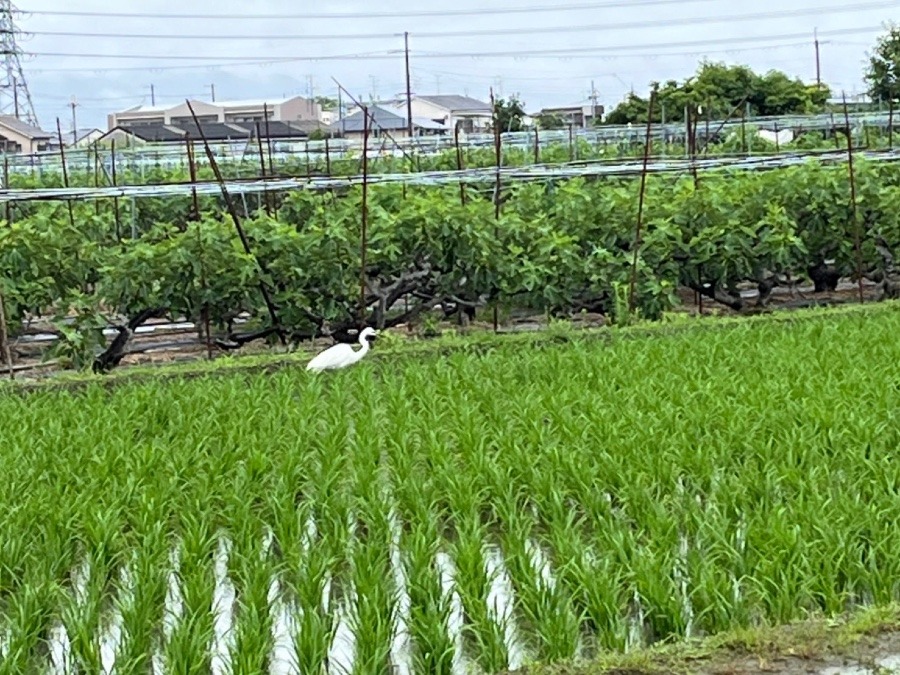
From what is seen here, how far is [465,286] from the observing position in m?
9.59

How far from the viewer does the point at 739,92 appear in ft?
106

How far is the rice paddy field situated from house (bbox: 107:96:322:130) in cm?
4614

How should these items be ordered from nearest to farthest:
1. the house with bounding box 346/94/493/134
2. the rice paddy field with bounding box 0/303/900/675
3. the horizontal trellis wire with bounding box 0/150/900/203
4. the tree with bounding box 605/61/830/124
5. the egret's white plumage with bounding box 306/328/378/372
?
the rice paddy field with bounding box 0/303/900/675 → the egret's white plumage with bounding box 306/328/378/372 → the horizontal trellis wire with bounding box 0/150/900/203 → the tree with bounding box 605/61/830/124 → the house with bounding box 346/94/493/134

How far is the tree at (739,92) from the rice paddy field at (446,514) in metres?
25.7

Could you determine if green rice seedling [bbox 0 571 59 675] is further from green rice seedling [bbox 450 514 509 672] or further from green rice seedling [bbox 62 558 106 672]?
green rice seedling [bbox 450 514 509 672]

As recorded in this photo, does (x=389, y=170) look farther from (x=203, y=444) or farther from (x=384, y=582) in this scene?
(x=384, y=582)

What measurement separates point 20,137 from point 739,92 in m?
29.5

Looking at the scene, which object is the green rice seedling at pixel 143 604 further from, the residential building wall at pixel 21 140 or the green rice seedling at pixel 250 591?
the residential building wall at pixel 21 140

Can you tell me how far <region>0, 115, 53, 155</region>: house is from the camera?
45312mm

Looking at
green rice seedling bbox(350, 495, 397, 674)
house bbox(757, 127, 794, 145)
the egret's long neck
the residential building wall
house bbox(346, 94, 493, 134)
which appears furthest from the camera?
house bbox(346, 94, 493, 134)

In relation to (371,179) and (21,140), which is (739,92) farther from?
(21,140)

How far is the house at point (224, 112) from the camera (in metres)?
52.9

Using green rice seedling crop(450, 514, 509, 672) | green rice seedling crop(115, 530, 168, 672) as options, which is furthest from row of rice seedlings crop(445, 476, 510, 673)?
green rice seedling crop(115, 530, 168, 672)

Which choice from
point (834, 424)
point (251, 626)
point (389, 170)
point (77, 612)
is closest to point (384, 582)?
point (251, 626)
